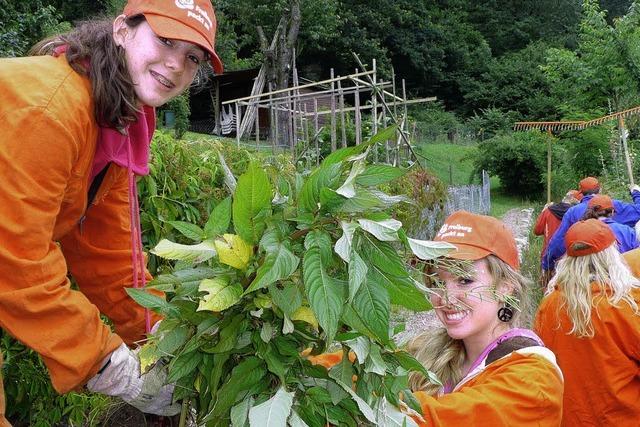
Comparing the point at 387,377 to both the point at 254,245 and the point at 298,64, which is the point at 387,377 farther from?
the point at 298,64

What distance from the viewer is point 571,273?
11.7ft

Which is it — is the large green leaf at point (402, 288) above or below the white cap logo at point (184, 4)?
below

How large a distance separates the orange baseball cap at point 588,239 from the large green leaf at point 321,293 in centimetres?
260

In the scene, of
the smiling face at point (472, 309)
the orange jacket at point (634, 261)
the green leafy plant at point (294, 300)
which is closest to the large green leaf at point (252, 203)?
the green leafy plant at point (294, 300)

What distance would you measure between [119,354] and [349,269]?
859 millimetres

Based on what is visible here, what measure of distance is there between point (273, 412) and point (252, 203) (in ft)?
1.53

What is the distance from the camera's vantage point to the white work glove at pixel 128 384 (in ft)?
6.07

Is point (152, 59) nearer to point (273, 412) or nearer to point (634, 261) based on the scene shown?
point (273, 412)

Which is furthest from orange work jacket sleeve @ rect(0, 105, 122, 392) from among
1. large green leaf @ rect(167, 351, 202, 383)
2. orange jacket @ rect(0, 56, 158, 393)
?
large green leaf @ rect(167, 351, 202, 383)

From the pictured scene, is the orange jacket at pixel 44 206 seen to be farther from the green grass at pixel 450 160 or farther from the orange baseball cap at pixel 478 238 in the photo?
the green grass at pixel 450 160

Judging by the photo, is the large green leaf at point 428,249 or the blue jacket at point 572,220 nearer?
the large green leaf at point 428,249

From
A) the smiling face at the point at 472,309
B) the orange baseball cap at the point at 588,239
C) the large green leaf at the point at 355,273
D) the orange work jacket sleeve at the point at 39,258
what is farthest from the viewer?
the orange baseball cap at the point at 588,239

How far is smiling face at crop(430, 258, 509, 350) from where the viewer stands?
92.7 inches

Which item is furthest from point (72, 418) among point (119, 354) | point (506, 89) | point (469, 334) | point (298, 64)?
point (506, 89)
